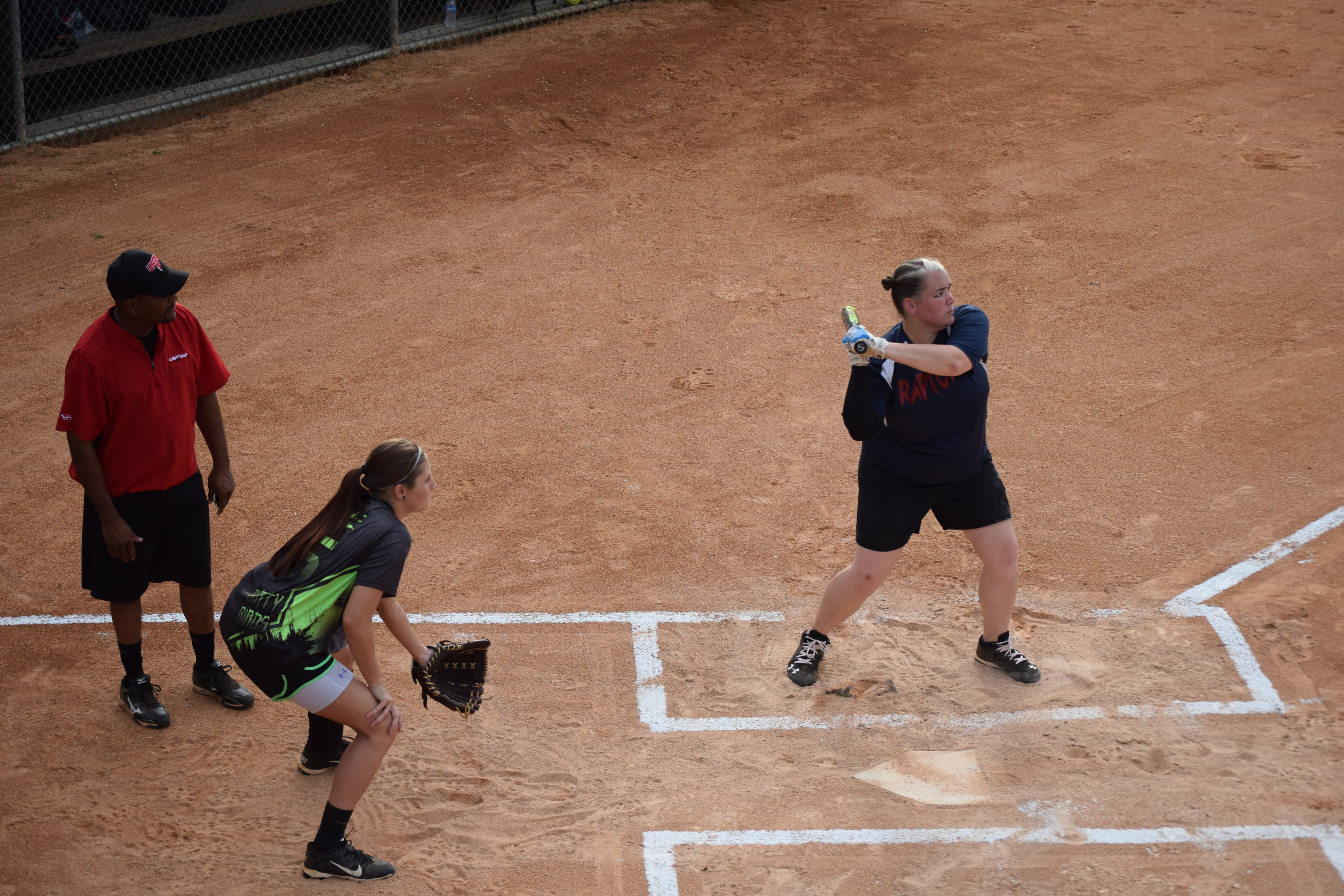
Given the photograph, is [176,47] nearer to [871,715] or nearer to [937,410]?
[937,410]

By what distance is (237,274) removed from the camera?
857 cm

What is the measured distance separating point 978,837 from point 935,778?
1.08 feet

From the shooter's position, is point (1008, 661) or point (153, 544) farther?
point (1008, 661)

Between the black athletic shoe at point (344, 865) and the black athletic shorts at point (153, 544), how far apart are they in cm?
137

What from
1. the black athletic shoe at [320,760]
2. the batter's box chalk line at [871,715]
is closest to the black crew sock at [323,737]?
the black athletic shoe at [320,760]

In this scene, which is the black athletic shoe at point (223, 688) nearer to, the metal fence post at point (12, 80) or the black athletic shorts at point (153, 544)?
the black athletic shorts at point (153, 544)

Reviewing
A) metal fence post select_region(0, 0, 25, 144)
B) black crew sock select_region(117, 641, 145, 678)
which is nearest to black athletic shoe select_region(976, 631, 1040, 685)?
black crew sock select_region(117, 641, 145, 678)

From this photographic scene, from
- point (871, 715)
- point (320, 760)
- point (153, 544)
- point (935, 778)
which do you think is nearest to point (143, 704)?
point (153, 544)

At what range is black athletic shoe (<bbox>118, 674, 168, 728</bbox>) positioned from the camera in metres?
4.72

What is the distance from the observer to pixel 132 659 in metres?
4.71

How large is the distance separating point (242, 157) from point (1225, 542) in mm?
8727

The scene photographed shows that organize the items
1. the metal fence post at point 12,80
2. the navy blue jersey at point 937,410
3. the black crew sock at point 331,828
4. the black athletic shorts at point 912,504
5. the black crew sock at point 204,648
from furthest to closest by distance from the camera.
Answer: the metal fence post at point 12,80
the black crew sock at point 204,648
the black athletic shorts at point 912,504
the navy blue jersey at point 937,410
the black crew sock at point 331,828

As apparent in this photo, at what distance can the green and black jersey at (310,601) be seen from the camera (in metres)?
3.68

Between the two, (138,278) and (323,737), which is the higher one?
(138,278)
